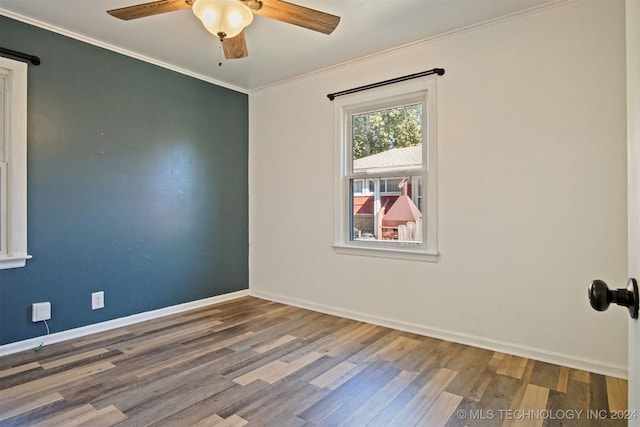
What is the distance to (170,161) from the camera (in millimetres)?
3588

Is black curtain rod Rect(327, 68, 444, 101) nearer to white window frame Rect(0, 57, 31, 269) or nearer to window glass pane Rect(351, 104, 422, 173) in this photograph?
window glass pane Rect(351, 104, 422, 173)

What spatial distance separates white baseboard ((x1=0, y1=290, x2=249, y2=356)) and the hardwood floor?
0.34 ft

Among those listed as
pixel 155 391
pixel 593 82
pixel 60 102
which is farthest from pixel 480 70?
pixel 60 102

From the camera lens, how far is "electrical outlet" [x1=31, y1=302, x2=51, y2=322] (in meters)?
2.72

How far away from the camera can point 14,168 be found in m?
2.61

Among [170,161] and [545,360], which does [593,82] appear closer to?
[545,360]

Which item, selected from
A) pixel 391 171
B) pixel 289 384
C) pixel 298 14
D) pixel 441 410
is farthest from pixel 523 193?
pixel 289 384

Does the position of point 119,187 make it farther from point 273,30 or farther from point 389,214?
point 389,214

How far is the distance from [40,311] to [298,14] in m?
2.87

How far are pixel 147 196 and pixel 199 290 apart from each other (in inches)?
45.1

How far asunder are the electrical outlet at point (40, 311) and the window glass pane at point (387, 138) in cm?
285

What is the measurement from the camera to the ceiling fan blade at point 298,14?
1.99m

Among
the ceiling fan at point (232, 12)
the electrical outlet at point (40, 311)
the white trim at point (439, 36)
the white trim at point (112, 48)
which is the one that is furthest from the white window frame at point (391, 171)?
the electrical outlet at point (40, 311)

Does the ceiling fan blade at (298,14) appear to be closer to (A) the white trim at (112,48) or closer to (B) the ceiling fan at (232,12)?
(B) the ceiling fan at (232,12)
